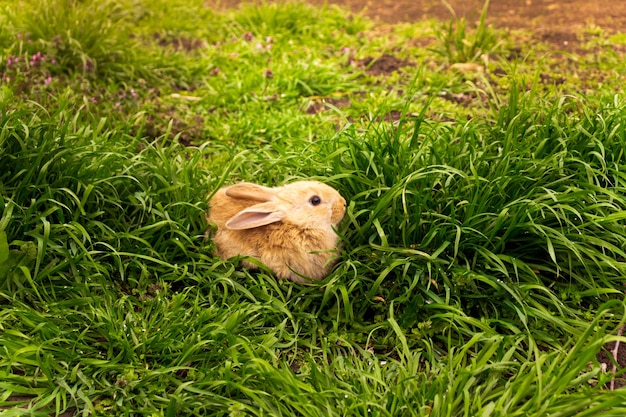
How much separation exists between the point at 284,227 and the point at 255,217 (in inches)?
6.8

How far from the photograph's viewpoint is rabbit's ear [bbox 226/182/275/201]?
12.9ft

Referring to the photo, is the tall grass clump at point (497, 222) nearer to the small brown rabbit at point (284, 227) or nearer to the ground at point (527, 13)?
the small brown rabbit at point (284, 227)

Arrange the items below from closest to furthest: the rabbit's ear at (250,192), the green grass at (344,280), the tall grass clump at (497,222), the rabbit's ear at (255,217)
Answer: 1. the green grass at (344,280)
2. the tall grass clump at (497,222)
3. the rabbit's ear at (255,217)
4. the rabbit's ear at (250,192)

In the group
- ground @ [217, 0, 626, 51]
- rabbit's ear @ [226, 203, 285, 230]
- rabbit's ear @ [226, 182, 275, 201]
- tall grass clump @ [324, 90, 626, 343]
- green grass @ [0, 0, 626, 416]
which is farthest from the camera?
ground @ [217, 0, 626, 51]

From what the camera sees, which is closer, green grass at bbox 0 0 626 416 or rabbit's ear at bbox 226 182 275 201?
green grass at bbox 0 0 626 416

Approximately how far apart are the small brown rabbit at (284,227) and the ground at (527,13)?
12.0 feet

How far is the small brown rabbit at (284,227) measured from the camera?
3844mm

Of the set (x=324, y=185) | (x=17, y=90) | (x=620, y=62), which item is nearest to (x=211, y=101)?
(x=17, y=90)

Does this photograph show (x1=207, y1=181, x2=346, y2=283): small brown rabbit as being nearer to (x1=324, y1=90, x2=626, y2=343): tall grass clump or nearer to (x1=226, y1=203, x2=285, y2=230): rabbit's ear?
(x1=226, y1=203, x2=285, y2=230): rabbit's ear

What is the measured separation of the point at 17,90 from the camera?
17.5ft

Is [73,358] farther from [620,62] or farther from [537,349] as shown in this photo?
[620,62]

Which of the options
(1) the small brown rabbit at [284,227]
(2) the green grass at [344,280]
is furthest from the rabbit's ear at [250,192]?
(2) the green grass at [344,280]

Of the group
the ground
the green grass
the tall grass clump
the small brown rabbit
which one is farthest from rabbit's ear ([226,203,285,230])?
the ground

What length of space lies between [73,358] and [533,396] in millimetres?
1942
